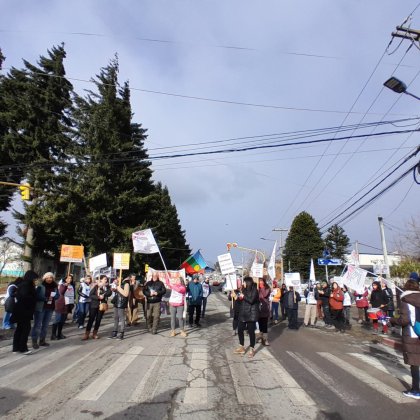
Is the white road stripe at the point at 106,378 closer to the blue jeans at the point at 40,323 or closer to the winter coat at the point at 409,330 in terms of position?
the blue jeans at the point at 40,323

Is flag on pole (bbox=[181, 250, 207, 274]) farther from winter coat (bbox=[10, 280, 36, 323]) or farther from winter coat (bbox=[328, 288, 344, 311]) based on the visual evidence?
winter coat (bbox=[10, 280, 36, 323])

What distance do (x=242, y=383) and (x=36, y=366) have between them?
379cm

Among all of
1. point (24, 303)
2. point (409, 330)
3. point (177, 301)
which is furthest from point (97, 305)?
point (409, 330)

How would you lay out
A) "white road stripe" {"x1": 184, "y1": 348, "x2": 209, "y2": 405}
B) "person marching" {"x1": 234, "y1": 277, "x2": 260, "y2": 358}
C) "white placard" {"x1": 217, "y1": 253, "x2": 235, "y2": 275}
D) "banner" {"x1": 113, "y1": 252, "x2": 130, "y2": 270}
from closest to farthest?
"white road stripe" {"x1": 184, "y1": 348, "x2": 209, "y2": 405} → "person marching" {"x1": 234, "y1": 277, "x2": 260, "y2": 358} → "white placard" {"x1": 217, "y1": 253, "x2": 235, "y2": 275} → "banner" {"x1": 113, "y1": 252, "x2": 130, "y2": 270}

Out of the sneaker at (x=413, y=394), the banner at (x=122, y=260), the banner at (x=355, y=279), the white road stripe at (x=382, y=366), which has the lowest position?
the sneaker at (x=413, y=394)

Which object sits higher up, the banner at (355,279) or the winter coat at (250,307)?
the banner at (355,279)

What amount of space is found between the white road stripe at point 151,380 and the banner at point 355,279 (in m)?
9.40

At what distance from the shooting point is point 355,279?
16.3m

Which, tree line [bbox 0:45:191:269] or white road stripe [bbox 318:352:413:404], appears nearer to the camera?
white road stripe [bbox 318:352:413:404]

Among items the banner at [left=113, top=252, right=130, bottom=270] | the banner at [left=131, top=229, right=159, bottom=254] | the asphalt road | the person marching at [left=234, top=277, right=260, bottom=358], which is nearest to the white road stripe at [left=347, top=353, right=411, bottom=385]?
the asphalt road

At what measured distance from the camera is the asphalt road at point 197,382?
16.7ft

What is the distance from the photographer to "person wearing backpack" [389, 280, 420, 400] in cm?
605

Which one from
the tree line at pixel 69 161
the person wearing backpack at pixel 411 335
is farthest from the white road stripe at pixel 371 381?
the tree line at pixel 69 161

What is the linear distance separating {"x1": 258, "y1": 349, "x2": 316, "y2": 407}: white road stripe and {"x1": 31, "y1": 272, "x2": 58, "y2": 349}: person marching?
535cm
